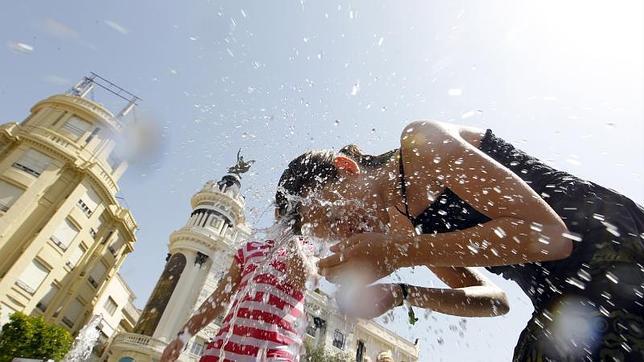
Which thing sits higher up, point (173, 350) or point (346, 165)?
point (346, 165)

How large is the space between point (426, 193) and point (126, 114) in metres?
43.4

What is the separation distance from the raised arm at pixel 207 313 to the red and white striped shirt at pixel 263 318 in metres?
0.13

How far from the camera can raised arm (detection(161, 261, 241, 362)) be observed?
287cm

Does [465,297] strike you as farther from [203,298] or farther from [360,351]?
[360,351]

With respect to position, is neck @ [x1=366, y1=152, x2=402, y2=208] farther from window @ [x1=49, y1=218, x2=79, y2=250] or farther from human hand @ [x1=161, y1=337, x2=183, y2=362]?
window @ [x1=49, y1=218, x2=79, y2=250]

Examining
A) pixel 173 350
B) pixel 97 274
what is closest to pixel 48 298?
pixel 97 274

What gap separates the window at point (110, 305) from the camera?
4222cm

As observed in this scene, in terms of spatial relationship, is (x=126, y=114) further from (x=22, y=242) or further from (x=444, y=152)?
(x=444, y=152)

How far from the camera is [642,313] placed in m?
1.33

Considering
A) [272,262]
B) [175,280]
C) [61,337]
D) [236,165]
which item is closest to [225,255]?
[175,280]

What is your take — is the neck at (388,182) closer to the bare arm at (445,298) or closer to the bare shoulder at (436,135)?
the bare shoulder at (436,135)

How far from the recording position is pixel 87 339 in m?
36.2

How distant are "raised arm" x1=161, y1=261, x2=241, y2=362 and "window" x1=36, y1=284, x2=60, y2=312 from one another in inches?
1380

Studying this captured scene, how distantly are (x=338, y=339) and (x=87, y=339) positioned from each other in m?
23.5
